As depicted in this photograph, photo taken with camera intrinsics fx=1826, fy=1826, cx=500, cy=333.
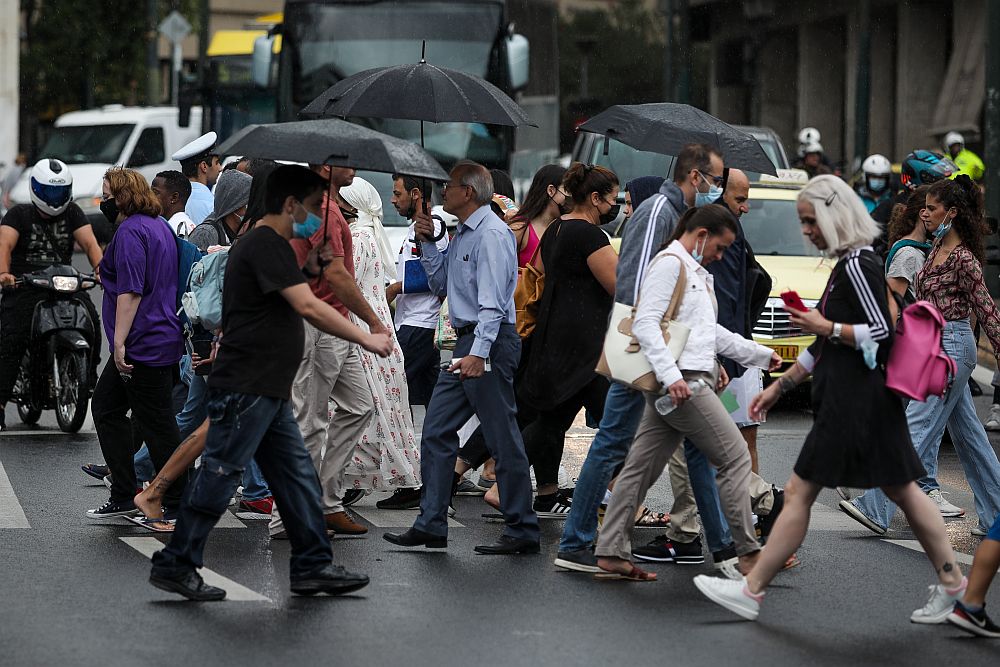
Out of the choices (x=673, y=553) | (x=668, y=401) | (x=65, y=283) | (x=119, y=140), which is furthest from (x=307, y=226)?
(x=119, y=140)

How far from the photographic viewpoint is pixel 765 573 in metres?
6.81

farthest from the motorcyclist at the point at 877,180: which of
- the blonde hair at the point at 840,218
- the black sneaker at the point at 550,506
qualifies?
the blonde hair at the point at 840,218

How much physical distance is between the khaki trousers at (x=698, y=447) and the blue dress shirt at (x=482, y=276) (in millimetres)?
854

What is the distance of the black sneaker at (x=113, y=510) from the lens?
29.2ft

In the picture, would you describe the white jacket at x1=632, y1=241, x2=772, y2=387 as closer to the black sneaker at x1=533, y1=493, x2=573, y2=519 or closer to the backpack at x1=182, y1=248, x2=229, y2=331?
the backpack at x1=182, y1=248, x2=229, y2=331

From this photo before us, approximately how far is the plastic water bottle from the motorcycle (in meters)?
5.58

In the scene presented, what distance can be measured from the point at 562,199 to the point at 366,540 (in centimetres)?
212

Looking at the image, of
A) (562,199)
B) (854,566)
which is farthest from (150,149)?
(854,566)

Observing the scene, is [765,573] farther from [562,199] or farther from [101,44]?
[101,44]

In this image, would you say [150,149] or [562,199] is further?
[150,149]

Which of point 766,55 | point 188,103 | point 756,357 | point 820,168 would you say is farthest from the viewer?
point 766,55

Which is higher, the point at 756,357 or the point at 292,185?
the point at 292,185

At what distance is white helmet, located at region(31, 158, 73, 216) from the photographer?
38.4 ft

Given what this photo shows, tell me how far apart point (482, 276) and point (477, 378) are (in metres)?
0.46
